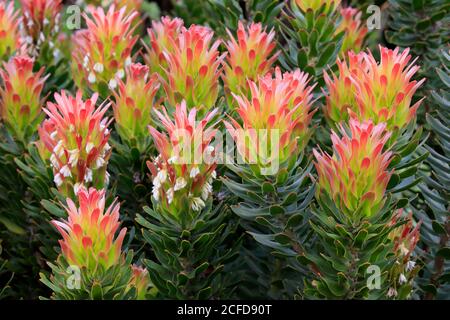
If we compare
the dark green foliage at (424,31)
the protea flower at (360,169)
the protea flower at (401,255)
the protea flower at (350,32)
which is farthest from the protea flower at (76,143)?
the dark green foliage at (424,31)

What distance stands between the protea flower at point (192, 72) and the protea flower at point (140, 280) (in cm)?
44

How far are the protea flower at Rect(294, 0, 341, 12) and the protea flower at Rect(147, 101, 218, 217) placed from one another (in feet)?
Answer: 1.81

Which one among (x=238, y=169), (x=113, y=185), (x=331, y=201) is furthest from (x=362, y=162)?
(x=113, y=185)

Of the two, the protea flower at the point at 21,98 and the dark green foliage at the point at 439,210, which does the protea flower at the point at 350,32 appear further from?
the protea flower at the point at 21,98

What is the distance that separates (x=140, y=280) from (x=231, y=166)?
1.34 feet

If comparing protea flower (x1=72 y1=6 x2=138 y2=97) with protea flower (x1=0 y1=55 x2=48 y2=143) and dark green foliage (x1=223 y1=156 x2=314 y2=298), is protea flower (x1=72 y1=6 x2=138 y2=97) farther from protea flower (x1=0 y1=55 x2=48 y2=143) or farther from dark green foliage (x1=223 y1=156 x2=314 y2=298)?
dark green foliage (x1=223 y1=156 x2=314 y2=298)

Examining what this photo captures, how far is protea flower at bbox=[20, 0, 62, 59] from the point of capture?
2307 millimetres

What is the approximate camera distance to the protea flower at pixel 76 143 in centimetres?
167

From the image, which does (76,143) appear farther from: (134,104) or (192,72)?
(192,72)

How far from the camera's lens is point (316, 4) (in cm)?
201

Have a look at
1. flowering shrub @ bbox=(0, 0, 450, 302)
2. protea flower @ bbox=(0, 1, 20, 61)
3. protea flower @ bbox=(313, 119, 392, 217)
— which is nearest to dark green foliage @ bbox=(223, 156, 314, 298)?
flowering shrub @ bbox=(0, 0, 450, 302)

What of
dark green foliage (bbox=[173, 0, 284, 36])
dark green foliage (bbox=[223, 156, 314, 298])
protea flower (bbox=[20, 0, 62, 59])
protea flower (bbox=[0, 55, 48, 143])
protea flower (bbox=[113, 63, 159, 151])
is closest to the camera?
dark green foliage (bbox=[223, 156, 314, 298])

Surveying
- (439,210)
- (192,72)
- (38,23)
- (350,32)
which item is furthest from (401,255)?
(38,23)
